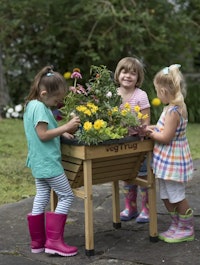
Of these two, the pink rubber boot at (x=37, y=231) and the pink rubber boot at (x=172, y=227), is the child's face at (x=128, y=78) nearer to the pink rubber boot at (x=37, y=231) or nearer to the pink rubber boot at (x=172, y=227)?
the pink rubber boot at (x=172, y=227)

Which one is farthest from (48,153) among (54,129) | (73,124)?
(73,124)

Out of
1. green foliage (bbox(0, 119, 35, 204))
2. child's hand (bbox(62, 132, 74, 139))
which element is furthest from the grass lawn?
child's hand (bbox(62, 132, 74, 139))

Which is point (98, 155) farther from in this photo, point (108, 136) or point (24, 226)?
point (24, 226)

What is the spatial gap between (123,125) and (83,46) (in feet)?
24.9

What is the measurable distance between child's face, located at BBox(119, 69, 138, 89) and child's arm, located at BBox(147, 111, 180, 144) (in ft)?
1.90

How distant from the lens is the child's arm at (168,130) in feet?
13.3

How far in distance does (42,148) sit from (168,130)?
0.93m

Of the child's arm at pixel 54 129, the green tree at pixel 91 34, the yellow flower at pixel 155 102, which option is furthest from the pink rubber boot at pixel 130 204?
the green tree at pixel 91 34

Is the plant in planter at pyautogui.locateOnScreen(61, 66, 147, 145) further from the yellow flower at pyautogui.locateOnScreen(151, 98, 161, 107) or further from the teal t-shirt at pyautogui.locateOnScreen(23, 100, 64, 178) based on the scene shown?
the yellow flower at pyautogui.locateOnScreen(151, 98, 161, 107)

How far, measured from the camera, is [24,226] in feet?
15.5

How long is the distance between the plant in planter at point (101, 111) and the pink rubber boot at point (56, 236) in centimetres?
62

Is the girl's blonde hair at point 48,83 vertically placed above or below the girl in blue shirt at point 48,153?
above

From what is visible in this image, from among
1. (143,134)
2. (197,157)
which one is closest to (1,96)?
(197,157)

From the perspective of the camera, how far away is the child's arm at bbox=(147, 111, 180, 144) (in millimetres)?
4062
